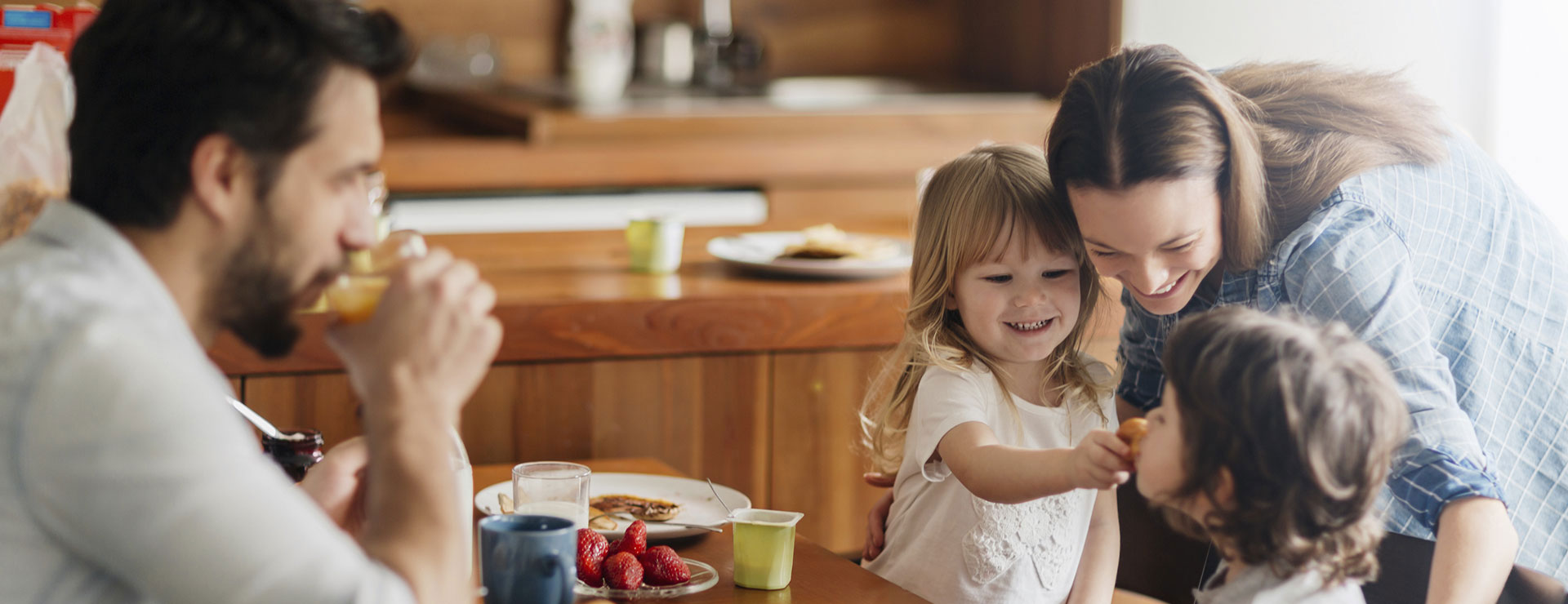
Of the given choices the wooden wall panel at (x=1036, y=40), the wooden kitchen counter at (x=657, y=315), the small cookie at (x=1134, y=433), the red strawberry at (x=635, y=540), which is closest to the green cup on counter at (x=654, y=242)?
the wooden kitchen counter at (x=657, y=315)

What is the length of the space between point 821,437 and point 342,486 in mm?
1316

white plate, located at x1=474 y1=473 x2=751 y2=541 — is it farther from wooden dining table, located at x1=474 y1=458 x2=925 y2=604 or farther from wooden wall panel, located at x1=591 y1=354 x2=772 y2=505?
wooden wall panel, located at x1=591 y1=354 x2=772 y2=505

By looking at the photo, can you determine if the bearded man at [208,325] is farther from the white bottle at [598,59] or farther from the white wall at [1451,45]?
the white bottle at [598,59]

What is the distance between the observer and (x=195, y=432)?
0.82 metres

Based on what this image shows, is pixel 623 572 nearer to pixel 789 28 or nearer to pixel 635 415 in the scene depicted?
pixel 635 415

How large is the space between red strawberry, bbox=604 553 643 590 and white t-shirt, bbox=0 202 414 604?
455 mm

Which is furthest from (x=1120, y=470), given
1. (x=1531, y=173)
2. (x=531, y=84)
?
(x=531, y=84)

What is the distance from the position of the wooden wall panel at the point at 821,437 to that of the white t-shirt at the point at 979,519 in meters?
0.76

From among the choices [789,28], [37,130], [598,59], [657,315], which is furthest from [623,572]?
[789,28]

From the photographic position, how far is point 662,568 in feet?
4.42

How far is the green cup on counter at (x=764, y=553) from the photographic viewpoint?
1354 millimetres


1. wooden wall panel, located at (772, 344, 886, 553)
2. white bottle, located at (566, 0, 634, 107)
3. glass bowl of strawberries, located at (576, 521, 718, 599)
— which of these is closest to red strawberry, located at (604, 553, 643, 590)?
glass bowl of strawberries, located at (576, 521, 718, 599)

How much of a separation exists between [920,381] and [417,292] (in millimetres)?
797

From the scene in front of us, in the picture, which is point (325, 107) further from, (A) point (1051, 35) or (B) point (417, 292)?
(A) point (1051, 35)
